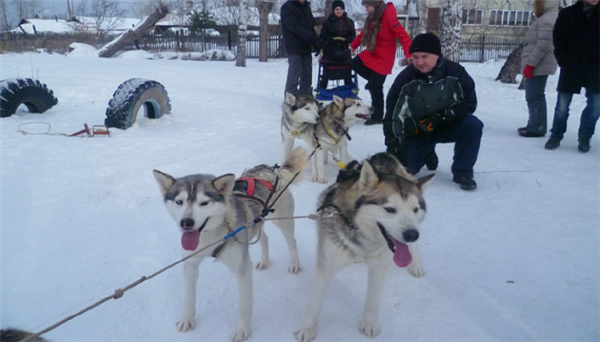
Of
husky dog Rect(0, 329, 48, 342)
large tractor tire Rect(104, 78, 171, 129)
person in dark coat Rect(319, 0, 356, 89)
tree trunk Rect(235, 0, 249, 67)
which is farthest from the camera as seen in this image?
tree trunk Rect(235, 0, 249, 67)

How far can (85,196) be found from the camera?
3.01m

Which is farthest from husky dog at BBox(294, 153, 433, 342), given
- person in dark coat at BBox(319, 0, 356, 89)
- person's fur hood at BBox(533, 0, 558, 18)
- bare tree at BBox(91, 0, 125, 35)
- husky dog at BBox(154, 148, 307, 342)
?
bare tree at BBox(91, 0, 125, 35)

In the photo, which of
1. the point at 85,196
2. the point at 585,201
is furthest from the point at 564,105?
the point at 85,196

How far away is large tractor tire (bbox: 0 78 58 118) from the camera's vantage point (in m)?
4.96

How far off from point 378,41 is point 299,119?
2042 mm

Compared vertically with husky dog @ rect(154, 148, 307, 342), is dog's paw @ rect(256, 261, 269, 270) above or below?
below

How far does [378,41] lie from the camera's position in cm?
507

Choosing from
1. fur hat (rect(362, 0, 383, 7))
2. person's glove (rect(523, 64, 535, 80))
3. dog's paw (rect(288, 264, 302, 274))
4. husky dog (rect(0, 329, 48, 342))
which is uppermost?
fur hat (rect(362, 0, 383, 7))

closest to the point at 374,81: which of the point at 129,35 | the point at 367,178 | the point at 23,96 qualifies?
the point at 367,178

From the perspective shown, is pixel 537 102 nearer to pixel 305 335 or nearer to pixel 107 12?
pixel 305 335

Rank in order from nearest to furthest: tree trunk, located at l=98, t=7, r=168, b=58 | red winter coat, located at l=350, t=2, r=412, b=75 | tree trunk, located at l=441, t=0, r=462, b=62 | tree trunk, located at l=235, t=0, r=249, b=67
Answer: red winter coat, located at l=350, t=2, r=412, b=75 → tree trunk, located at l=441, t=0, r=462, b=62 → tree trunk, located at l=235, t=0, r=249, b=67 → tree trunk, located at l=98, t=7, r=168, b=58

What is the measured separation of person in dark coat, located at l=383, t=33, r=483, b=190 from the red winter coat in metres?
1.90

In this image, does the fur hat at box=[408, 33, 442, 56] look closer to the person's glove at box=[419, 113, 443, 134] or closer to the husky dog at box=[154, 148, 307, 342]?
the person's glove at box=[419, 113, 443, 134]

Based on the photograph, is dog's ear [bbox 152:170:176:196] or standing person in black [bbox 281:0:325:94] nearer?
dog's ear [bbox 152:170:176:196]
